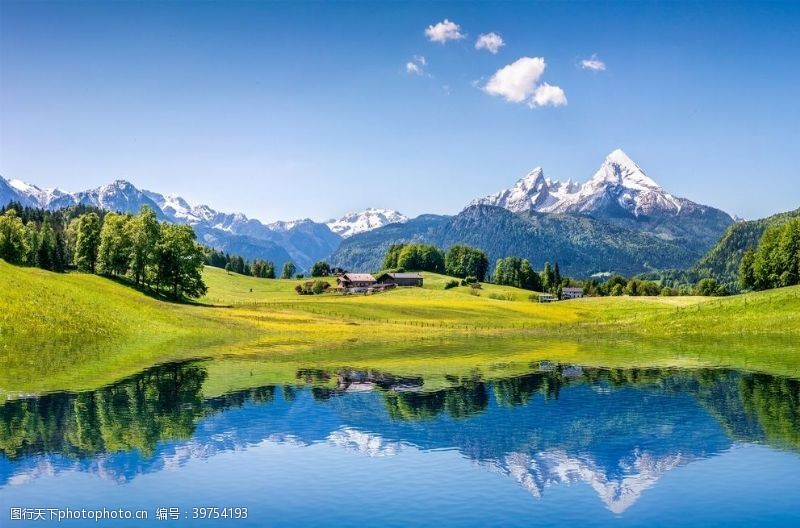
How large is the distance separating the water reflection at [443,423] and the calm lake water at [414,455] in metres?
0.13

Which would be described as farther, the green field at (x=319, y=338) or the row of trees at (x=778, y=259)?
the row of trees at (x=778, y=259)

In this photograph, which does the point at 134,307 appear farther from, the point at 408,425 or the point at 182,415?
the point at 408,425

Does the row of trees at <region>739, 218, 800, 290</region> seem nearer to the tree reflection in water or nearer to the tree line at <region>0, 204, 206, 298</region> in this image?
the tree reflection in water

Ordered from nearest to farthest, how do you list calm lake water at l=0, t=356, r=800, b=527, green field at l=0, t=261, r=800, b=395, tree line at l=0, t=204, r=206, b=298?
1. calm lake water at l=0, t=356, r=800, b=527
2. green field at l=0, t=261, r=800, b=395
3. tree line at l=0, t=204, r=206, b=298

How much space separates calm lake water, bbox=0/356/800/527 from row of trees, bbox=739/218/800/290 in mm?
131681

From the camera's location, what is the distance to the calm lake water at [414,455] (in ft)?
80.1

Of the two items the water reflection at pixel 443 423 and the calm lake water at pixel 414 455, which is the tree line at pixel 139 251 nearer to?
the water reflection at pixel 443 423

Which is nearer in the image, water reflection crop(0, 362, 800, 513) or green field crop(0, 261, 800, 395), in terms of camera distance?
water reflection crop(0, 362, 800, 513)

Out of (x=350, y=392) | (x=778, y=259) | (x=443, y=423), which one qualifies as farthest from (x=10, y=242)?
(x=778, y=259)

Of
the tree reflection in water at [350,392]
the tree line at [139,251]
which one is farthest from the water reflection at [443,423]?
the tree line at [139,251]

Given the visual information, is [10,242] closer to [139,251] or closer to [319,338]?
[139,251]

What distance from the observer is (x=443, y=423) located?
37750mm

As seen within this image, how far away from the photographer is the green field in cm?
5919

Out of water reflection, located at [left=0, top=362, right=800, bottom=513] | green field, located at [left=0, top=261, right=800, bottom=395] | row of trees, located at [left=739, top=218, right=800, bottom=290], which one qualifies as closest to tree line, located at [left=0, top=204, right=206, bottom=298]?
green field, located at [left=0, top=261, right=800, bottom=395]
